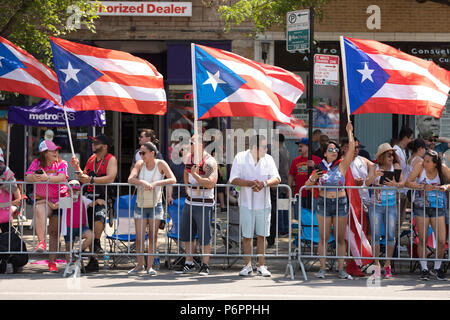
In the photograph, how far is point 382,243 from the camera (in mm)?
10375

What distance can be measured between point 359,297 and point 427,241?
258 cm

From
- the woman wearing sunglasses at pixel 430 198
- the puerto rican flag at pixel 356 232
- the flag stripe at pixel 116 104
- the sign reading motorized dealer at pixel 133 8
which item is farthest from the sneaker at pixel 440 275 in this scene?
the sign reading motorized dealer at pixel 133 8

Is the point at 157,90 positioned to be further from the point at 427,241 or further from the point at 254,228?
the point at 427,241

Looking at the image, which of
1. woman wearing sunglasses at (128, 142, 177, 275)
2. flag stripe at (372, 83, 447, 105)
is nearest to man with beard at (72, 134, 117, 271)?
woman wearing sunglasses at (128, 142, 177, 275)

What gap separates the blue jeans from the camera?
9.85m

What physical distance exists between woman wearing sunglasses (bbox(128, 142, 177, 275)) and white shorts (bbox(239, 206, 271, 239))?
3.76 feet

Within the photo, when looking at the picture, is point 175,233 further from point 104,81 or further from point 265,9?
point 265,9

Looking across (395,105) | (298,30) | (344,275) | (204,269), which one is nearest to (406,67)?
(395,105)

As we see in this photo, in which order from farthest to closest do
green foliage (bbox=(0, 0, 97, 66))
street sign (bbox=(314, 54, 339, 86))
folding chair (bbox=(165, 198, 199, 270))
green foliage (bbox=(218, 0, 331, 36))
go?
1. green foliage (bbox=(218, 0, 331, 36))
2. green foliage (bbox=(0, 0, 97, 66))
3. street sign (bbox=(314, 54, 339, 86))
4. folding chair (bbox=(165, 198, 199, 270))

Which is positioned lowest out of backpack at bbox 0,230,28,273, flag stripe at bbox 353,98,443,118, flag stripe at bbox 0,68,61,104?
backpack at bbox 0,230,28,273

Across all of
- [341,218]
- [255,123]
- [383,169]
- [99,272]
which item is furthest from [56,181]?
[255,123]

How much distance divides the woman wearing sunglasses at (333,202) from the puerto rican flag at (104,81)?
2581mm

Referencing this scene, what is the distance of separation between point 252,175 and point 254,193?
0.26 m

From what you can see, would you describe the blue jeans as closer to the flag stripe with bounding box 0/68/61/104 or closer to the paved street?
the paved street
